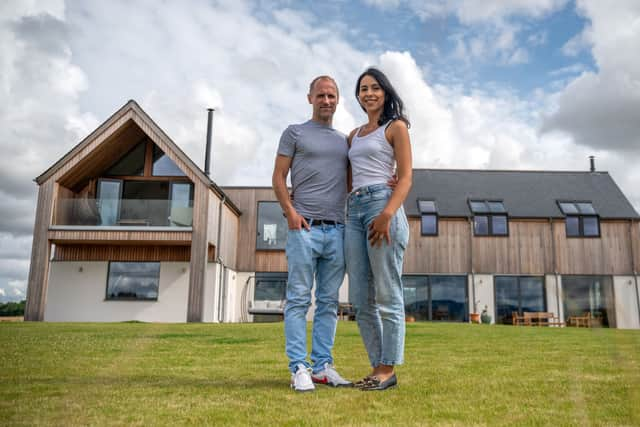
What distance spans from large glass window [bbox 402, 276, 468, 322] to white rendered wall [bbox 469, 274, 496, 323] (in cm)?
24

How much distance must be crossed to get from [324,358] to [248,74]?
11.8 ft

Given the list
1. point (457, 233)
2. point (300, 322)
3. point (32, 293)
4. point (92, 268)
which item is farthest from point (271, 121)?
point (457, 233)

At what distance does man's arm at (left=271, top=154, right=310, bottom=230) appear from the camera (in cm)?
316

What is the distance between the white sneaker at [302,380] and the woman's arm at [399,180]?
0.80 m

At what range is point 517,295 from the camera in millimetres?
20219

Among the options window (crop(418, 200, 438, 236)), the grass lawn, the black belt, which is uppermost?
window (crop(418, 200, 438, 236))

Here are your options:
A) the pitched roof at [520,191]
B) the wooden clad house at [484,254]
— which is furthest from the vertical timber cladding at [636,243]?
the pitched roof at [520,191]

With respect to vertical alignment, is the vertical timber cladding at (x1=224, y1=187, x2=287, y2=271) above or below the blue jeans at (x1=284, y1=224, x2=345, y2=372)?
above

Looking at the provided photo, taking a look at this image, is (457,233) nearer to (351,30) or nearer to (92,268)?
(92,268)

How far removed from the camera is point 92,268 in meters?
18.2

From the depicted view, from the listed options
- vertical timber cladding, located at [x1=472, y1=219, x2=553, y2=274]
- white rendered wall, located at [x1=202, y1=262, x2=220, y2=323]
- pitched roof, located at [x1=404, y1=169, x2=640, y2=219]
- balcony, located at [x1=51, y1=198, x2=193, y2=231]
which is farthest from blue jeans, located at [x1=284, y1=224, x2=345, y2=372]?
vertical timber cladding, located at [x1=472, y1=219, x2=553, y2=274]

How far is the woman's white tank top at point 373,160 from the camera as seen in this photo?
3121mm

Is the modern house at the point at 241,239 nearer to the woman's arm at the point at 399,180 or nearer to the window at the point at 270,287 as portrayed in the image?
the window at the point at 270,287

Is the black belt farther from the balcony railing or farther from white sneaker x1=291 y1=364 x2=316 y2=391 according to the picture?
the balcony railing
